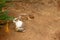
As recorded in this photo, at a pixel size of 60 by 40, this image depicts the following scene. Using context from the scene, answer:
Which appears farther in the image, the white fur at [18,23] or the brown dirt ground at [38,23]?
the white fur at [18,23]

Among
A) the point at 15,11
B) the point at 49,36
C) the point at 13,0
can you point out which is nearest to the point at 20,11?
the point at 15,11

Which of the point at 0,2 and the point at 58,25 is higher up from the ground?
the point at 0,2

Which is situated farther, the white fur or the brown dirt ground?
the white fur

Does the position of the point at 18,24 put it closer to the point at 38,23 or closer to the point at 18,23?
the point at 18,23

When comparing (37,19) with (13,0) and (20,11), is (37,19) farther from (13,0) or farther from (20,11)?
(13,0)

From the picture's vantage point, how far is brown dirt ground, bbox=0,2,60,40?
2.96 meters

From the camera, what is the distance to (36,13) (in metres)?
3.56

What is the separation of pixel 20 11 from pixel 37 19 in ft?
1.35

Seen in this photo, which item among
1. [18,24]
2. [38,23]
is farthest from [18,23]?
[38,23]

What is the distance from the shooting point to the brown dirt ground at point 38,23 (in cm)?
296

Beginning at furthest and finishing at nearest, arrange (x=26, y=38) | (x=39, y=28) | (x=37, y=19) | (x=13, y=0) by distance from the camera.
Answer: (x=13, y=0) → (x=37, y=19) → (x=39, y=28) → (x=26, y=38)

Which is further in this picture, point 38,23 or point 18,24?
point 38,23

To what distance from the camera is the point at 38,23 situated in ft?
10.7

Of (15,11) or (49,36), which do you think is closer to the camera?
(49,36)
